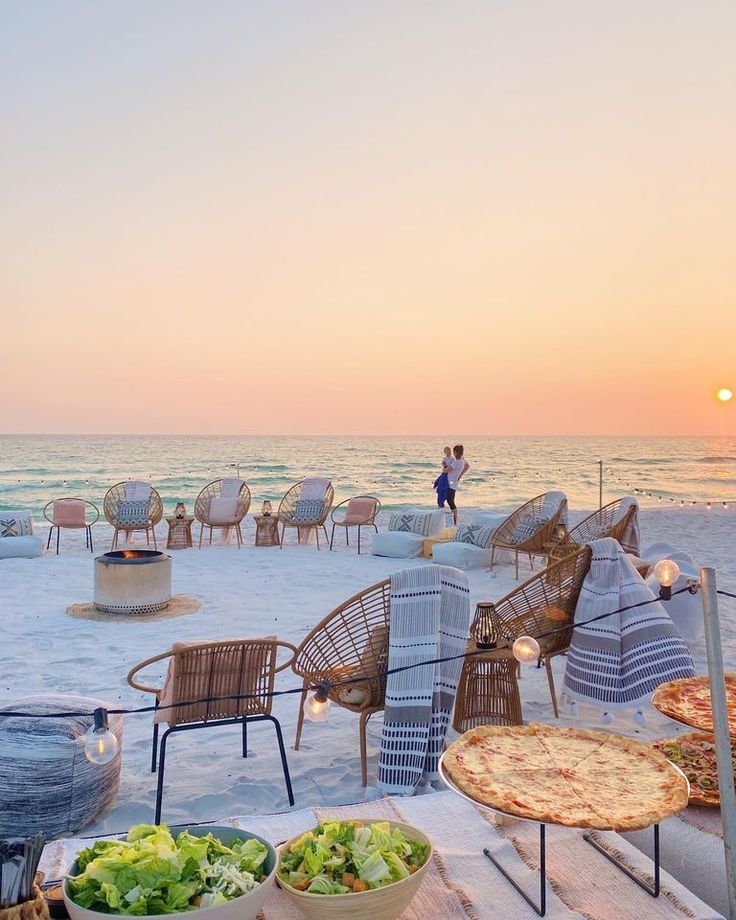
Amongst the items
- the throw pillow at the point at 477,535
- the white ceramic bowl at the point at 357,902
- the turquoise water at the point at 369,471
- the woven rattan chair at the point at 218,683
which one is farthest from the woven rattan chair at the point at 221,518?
the turquoise water at the point at 369,471

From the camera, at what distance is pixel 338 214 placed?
1262cm

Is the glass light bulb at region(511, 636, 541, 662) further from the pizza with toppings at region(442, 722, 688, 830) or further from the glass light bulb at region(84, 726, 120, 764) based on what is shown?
the glass light bulb at region(84, 726, 120, 764)

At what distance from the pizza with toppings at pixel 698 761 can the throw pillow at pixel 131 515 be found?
8.67m

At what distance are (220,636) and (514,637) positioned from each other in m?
2.61

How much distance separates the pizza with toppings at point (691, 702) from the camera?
2664 millimetres

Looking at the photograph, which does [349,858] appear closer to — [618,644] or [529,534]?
[618,644]

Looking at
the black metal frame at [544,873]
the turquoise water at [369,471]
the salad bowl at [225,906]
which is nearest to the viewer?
the salad bowl at [225,906]

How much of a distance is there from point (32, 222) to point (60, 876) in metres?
12.4

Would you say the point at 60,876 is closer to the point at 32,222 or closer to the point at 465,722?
the point at 465,722

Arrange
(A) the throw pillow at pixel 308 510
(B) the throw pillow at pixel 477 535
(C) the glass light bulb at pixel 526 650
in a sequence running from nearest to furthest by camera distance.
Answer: (C) the glass light bulb at pixel 526 650 → (B) the throw pillow at pixel 477 535 → (A) the throw pillow at pixel 308 510

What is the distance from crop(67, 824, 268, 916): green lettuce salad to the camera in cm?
157

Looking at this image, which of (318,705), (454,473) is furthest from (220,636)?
(454,473)

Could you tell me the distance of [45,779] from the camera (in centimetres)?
290

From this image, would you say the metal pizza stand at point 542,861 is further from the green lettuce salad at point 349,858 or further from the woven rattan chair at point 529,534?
the woven rattan chair at point 529,534
